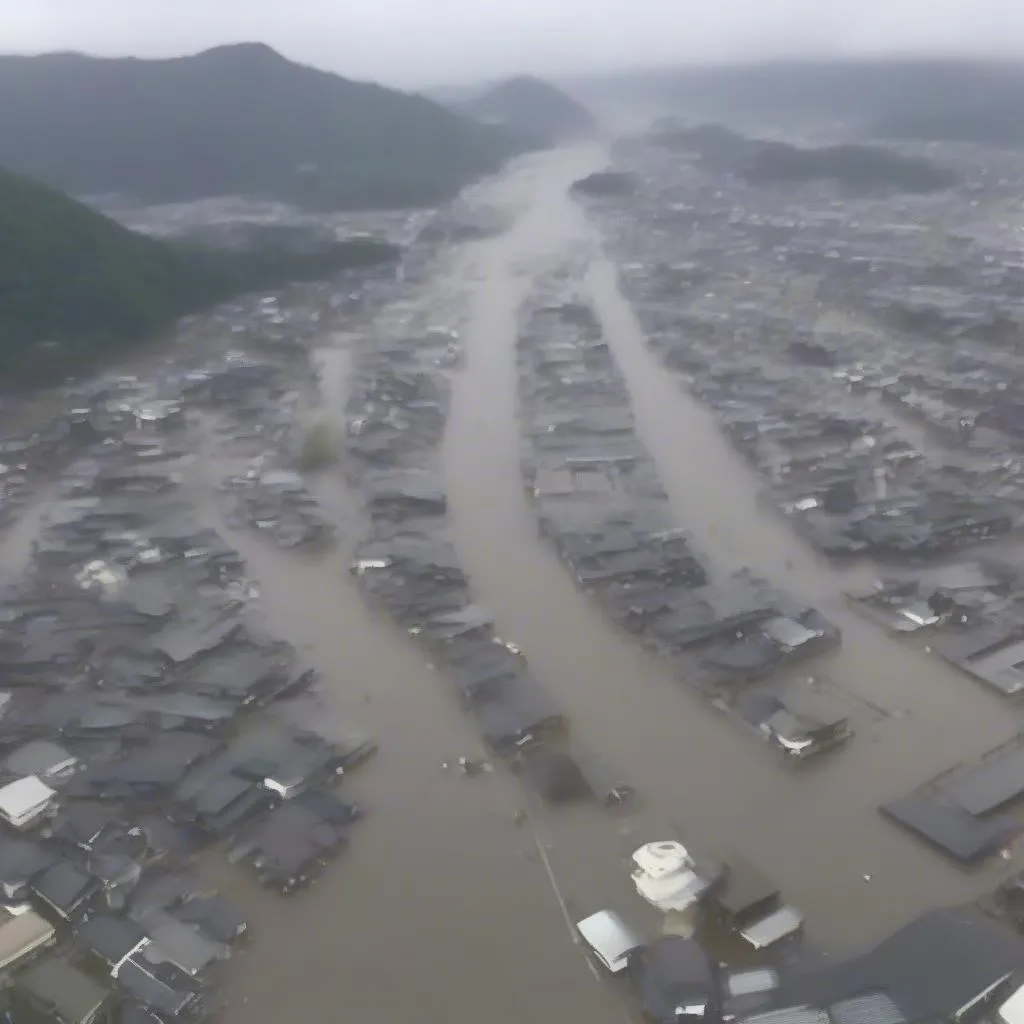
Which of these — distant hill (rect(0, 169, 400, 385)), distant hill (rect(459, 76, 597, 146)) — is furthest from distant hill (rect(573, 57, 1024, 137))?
distant hill (rect(0, 169, 400, 385))

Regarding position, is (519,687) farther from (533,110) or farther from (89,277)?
(533,110)

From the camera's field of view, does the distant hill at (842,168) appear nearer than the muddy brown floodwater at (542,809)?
No

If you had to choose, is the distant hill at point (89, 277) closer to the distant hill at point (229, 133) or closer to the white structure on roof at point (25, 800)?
the white structure on roof at point (25, 800)

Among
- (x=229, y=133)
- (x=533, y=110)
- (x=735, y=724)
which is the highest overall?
(x=533, y=110)

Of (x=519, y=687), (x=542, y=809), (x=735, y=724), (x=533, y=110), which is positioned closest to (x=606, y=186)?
(x=519, y=687)

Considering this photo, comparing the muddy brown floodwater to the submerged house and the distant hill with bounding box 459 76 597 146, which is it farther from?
the distant hill with bounding box 459 76 597 146

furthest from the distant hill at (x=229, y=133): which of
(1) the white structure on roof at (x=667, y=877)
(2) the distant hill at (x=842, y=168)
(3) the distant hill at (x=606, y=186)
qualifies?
(1) the white structure on roof at (x=667, y=877)
